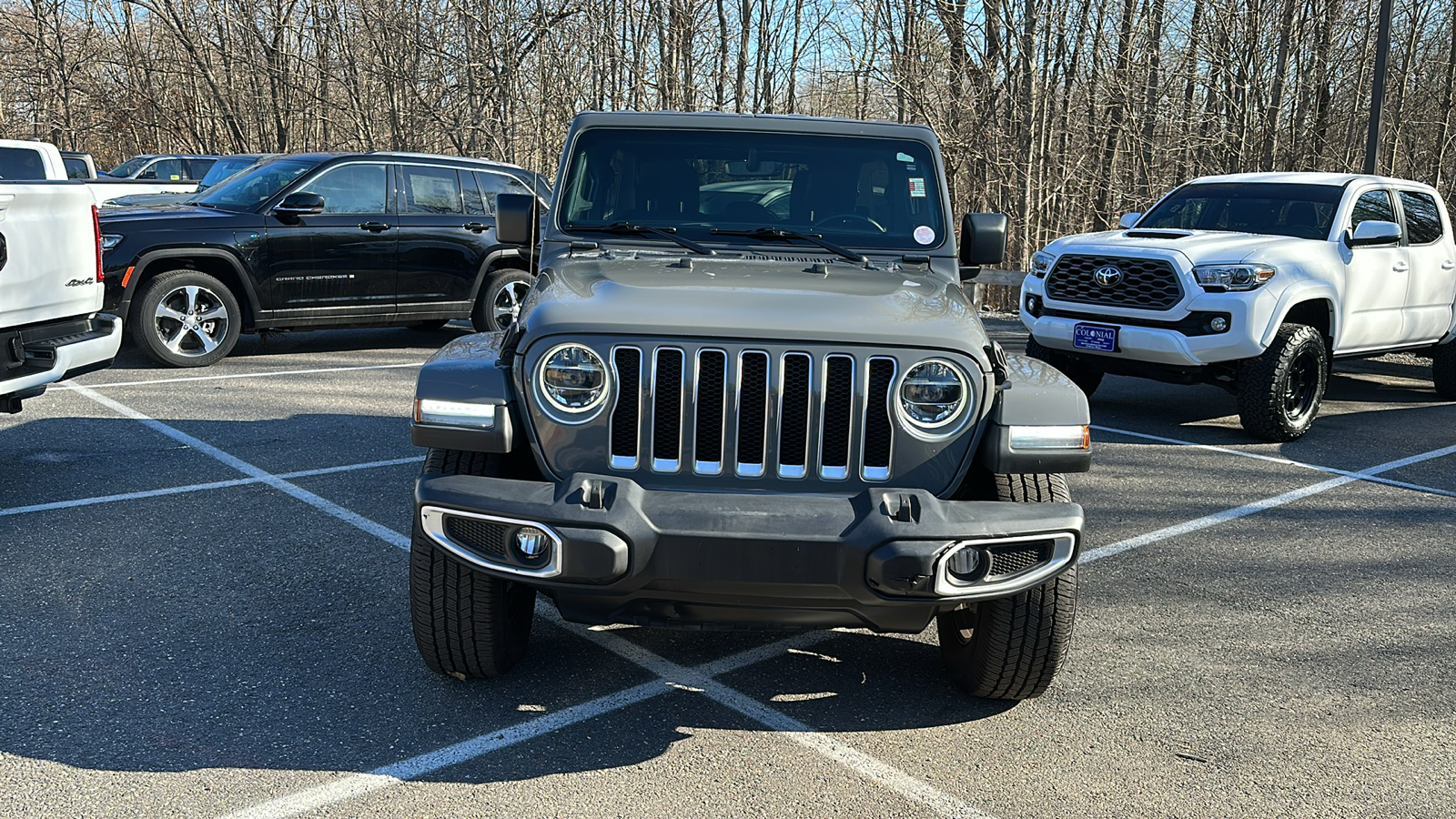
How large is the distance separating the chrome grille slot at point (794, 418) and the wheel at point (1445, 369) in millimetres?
9076

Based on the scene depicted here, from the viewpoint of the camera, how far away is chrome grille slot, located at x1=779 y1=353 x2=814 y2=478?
3266 millimetres

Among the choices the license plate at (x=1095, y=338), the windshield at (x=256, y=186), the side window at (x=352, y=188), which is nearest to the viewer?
the license plate at (x=1095, y=338)

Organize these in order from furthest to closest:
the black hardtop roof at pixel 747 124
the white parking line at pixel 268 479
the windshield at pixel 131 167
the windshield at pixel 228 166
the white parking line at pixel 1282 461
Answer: the windshield at pixel 131 167, the windshield at pixel 228 166, the white parking line at pixel 1282 461, the white parking line at pixel 268 479, the black hardtop roof at pixel 747 124

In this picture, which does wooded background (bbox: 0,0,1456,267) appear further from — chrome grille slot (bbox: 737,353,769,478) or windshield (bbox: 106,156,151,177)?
chrome grille slot (bbox: 737,353,769,478)

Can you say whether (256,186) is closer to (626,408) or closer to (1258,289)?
(1258,289)

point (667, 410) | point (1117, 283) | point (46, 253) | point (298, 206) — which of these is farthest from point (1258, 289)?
point (298, 206)

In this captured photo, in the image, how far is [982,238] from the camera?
4914 millimetres

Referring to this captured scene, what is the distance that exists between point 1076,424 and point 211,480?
469 centimetres

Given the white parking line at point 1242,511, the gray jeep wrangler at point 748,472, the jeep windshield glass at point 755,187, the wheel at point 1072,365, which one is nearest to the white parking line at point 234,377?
the wheel at point 1072,365

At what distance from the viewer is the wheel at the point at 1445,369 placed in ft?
33.4

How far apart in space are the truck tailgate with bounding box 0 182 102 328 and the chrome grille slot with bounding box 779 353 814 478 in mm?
4172

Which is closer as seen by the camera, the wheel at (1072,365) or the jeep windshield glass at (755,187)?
the jeep windshield glass at (755,187)

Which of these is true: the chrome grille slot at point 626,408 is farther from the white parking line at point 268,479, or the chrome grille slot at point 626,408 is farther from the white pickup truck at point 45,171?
the white pickup truck at point 45,171

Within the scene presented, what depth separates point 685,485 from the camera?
10.8ft
